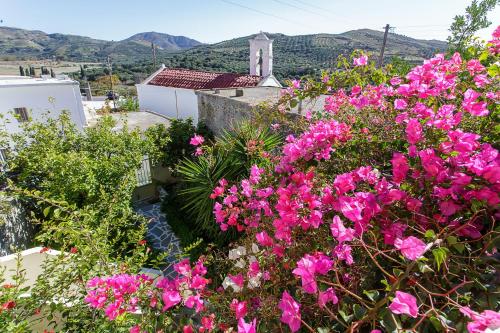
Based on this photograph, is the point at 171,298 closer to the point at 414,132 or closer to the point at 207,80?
the point at 414,132

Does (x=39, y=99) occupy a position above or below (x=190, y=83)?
below

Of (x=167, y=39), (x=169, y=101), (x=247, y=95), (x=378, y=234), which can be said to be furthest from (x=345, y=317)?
(x=167, y=39)

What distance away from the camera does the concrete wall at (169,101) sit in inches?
577

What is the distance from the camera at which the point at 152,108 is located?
18953 mm

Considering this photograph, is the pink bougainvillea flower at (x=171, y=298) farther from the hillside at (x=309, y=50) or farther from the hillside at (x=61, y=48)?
the hillside at (x=61, y=48)

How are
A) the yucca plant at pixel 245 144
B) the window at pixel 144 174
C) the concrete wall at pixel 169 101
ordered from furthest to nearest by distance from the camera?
the concrete wall at pixel 169 101 → the window at pixel 144 174 → the yucca plant at pixel 245 144

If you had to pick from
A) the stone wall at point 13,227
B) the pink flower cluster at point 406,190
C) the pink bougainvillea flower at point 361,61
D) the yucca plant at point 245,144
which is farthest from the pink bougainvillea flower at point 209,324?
the stone wall at point 13,227

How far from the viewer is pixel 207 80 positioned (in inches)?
638

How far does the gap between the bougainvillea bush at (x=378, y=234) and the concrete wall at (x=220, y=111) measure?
4.50 metres

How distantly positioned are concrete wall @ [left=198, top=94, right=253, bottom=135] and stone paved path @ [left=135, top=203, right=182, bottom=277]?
3127mm

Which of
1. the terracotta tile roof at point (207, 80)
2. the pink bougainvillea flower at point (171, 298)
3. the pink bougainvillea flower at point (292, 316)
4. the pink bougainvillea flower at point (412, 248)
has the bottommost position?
the pink bougainvillea flower at point (171, 298)

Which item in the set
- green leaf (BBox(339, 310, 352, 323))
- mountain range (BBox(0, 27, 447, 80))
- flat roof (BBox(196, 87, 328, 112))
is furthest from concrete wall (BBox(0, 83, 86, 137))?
green leaf (BBox(339, 310, 352, 323))

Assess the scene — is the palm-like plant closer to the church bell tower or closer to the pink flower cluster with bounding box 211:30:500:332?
the pink flower cluster with bounding box 211:30:500:332

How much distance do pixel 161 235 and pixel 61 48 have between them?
116639mm
